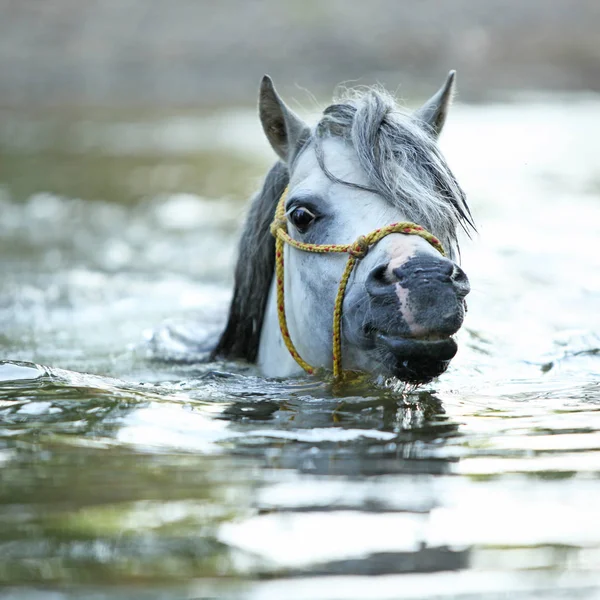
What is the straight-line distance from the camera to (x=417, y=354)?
3.06m

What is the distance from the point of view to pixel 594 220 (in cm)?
944

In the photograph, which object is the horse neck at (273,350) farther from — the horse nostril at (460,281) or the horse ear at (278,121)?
the horse nostril at (460,281)

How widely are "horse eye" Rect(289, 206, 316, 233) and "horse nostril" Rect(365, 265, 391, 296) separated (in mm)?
497

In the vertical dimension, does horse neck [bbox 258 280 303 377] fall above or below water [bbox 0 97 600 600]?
above

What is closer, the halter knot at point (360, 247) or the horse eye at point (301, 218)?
the halter knot at point (360, 247)

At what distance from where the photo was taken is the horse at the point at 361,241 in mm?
3045

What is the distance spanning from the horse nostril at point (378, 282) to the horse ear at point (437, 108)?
957mm

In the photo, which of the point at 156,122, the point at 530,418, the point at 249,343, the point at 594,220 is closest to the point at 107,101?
the point at 156,122

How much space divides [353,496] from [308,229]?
4.13 feet

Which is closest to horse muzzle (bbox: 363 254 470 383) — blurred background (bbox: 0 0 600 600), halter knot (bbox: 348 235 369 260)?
halter knot (bbox: 348 235 369 260)

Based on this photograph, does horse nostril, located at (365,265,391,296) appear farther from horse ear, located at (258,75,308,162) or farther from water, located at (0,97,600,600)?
horse ear, located at (258,75,308,162)

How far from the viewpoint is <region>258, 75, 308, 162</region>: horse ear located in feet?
12.8

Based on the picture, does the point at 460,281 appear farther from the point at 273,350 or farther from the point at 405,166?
the point at 273,350

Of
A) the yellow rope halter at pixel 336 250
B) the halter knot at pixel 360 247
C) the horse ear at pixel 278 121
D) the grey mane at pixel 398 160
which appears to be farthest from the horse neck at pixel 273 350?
the halter knot at pixel 360 247
